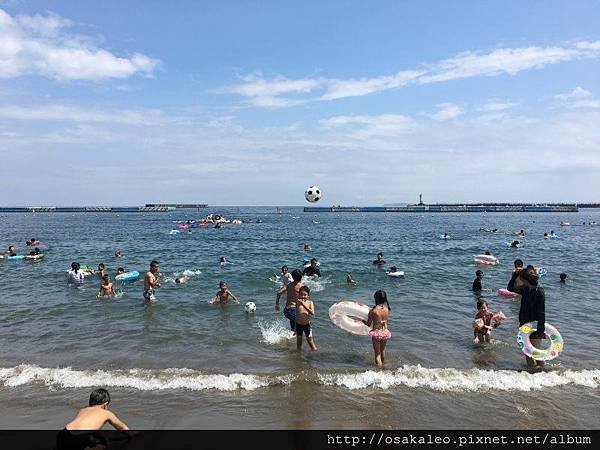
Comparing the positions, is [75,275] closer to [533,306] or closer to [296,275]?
[296,275]

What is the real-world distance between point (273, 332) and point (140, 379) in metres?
3.90

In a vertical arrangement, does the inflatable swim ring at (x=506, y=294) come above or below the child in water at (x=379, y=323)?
below

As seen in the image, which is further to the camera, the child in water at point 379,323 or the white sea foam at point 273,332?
the white sea foam at point 273,332

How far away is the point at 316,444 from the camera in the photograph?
5734 millimetres

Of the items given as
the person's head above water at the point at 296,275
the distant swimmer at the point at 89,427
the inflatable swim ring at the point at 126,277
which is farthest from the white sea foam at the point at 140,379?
the inflatable swim ring at the point at 126,277

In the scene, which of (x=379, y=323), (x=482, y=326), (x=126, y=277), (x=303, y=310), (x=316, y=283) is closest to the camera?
(x=379, y=323)

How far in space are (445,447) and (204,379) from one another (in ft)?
14.5

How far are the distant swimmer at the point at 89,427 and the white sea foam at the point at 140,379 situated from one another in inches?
97.4

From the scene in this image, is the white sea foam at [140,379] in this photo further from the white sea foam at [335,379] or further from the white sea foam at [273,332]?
the white sea foam at [273,332]

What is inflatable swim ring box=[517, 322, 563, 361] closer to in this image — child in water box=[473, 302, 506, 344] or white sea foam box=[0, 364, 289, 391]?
child in water box=[473, 302, 506, 344]

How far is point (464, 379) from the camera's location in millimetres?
7805

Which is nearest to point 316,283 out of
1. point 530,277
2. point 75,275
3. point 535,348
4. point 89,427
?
point 75,275

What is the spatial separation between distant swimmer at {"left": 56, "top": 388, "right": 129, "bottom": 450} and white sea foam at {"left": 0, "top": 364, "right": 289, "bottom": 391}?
247cm

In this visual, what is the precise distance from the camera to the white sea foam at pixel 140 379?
300 inches
